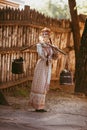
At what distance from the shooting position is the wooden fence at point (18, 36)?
1035 centimetres

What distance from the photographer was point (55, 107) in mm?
9453

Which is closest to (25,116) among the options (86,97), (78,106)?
(78,106)

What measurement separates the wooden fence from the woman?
1.84 meters

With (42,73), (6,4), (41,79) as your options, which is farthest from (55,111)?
(6,4)

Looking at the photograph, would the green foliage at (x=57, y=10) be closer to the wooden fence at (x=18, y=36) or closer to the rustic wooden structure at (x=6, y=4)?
the rustic wooden structure at (x=6, y=4)

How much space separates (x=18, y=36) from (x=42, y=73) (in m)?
2.72

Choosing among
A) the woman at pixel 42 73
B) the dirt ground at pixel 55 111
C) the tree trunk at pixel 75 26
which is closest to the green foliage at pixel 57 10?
the tree trunk at pixel 75 26

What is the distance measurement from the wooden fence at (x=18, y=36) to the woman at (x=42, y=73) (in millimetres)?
1843

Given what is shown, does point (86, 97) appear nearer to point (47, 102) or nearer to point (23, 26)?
point (47, 102)

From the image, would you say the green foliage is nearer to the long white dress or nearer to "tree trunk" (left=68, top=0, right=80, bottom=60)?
"tree trunk" (left=68, top=0, right=80, bottom=60)

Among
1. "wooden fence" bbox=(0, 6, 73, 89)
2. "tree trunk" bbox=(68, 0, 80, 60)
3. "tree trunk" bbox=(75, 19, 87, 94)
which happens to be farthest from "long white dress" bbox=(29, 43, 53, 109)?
"tree trunk" bbox=(68, 0, 80, 60)

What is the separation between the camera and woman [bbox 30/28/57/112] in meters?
8.63

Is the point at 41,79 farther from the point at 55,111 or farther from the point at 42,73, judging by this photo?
the point at 55,111

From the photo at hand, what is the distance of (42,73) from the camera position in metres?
8.66
